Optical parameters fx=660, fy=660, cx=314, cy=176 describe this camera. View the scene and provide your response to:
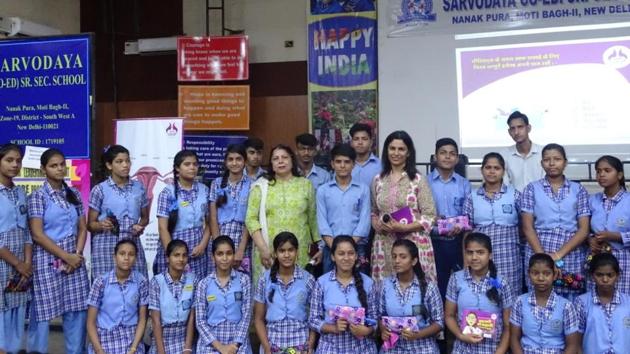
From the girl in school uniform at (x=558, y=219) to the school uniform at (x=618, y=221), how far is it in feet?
0.19

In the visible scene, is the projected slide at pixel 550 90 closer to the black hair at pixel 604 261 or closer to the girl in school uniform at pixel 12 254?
the black hair at pixel 604 261

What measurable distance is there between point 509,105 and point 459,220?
280 cm

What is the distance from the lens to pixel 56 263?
11.9ft

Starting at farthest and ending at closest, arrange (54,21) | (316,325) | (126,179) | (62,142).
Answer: (54,21)
(62,142)
(126,179)
(316,325)

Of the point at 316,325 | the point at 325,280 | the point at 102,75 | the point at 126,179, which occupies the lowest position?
the point at 316,325

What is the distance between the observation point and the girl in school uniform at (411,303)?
10.9 feet

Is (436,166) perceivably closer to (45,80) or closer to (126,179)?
(126,179)

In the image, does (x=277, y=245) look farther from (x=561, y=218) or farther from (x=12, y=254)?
(x=561, y=218)

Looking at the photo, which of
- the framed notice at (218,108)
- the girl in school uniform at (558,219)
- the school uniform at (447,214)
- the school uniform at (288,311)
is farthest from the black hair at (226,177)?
the framed notice at (218,108)

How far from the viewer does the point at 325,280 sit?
3.46 m

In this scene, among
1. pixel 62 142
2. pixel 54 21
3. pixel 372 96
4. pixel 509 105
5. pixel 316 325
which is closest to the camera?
pixel 316 325

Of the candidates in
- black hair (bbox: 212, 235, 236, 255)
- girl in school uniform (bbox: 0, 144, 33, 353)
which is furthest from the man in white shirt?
girl in school uniform (bbox: 0, 144, 33, 353)

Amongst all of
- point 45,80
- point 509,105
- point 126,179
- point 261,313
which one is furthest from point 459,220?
point 45,80

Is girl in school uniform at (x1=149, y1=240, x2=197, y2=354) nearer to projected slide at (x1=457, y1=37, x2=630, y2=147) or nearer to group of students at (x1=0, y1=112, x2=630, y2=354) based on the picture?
group of students at (x1=0, y1=112, x2=630, y2=354)
